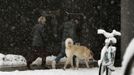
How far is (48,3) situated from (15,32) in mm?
1635

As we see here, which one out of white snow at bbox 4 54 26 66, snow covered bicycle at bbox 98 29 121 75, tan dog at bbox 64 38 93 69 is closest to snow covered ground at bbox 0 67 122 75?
tan dog at bbox 64 38 93 69

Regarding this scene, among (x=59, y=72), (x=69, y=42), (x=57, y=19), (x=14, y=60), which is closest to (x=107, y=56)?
(x=69, y=42)

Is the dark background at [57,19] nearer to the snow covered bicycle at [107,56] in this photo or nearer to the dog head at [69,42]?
the dog head at [69,42]

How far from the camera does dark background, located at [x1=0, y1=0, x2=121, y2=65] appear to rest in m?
14.8

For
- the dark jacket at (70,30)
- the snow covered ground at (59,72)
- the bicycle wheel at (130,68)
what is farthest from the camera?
the dark jacket at (70,30)

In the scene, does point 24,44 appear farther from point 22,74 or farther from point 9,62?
point 22,74

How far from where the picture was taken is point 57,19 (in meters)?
15.4

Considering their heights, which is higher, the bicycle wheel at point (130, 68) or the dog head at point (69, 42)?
the bicycle wheel at point (130, 68)

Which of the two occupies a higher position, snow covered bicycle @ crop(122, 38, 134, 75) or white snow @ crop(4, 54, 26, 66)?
snow covered bicycle @ crop(122, 38, 134, 75)

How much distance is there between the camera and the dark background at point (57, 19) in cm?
1482

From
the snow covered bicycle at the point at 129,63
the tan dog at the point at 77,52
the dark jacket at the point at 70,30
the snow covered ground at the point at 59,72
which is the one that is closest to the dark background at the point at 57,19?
the dark jacket at the point at 70,30

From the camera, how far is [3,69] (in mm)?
13320

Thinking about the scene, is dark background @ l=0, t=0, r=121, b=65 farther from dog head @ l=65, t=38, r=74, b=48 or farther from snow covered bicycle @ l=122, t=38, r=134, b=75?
snow covered bicycle @ l=122, t=38, r=134, b=75

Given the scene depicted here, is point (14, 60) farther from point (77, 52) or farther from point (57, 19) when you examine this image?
point (77, 52)
